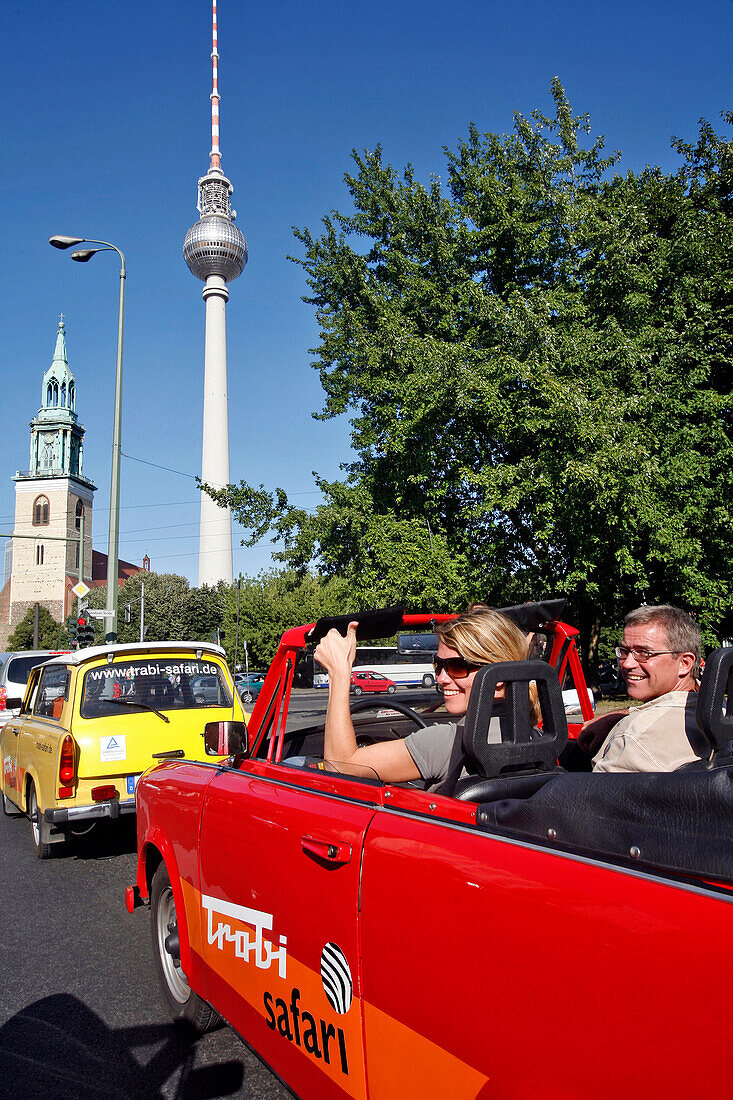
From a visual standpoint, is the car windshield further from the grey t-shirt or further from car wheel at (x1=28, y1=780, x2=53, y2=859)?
the grey t-shirt

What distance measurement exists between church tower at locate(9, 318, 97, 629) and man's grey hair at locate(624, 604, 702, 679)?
309 feet

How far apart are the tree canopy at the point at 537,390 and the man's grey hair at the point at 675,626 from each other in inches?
446

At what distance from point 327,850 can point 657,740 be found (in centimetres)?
100

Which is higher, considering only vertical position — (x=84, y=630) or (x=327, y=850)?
(x=84, y=630)

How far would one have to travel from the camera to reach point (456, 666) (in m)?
2.72

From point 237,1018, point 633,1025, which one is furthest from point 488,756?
point 237,1018

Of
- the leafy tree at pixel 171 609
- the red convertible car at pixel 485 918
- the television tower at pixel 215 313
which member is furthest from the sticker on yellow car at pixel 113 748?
the television tower at pixel 215 313

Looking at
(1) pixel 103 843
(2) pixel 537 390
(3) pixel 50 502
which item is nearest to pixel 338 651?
(1) pixel 103 843

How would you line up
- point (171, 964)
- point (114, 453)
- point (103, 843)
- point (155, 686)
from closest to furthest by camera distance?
point (171, 964)
point (155, 686)
point (103, 843)
point (114, 453)

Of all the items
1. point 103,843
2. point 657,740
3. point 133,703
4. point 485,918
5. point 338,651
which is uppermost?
point 338,651

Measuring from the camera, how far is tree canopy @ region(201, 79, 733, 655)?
1528 cm

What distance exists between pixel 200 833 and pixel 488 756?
1.42m

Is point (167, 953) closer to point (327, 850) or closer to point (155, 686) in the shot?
point (327, 850)

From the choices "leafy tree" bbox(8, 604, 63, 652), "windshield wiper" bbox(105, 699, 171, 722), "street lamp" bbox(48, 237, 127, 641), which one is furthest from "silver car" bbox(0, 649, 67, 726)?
"leafy tree" bbox(8, 604, 63, 652)
